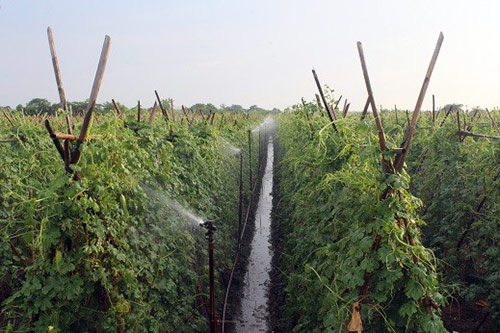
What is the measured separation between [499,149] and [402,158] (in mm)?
3484

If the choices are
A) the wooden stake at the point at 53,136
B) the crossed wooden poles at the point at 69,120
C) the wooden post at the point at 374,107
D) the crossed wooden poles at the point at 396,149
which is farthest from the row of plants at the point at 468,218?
the wooden stake at the point at 53,136

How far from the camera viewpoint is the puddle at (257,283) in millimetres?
7555

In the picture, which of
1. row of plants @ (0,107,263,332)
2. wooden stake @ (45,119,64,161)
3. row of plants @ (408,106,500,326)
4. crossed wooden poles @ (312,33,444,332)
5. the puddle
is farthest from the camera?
the puddle

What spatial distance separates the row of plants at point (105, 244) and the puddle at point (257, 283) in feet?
4.30

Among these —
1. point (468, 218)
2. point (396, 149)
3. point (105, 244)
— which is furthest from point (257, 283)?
point (396, 149)

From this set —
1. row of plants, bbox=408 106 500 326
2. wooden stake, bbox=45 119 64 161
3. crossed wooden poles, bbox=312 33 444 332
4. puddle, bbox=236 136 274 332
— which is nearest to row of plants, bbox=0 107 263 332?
wooden stake, bbox=45 119 64 161

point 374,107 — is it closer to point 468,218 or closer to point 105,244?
point 105,244

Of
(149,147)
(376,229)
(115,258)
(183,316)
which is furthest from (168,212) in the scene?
(376,229)

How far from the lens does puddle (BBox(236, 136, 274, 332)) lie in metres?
7.55

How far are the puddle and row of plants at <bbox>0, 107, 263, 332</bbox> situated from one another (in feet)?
4.30

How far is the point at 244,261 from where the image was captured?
10031mm

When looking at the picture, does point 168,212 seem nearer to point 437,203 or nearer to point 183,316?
point 183,316

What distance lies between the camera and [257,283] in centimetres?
925

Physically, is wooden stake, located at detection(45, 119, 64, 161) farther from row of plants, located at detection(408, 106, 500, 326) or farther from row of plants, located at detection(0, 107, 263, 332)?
row of plants, located at detection(408, 106, 500, 326)
